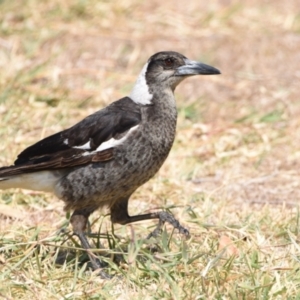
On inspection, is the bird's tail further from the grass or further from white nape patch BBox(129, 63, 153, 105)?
white nape patch BBox(129, 63, 153, 105)

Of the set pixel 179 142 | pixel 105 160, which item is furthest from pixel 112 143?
pixel 179 142

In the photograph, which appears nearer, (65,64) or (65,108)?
(65,108)

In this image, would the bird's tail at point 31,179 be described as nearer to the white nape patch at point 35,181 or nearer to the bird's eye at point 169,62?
the white nape patch at point 35,181

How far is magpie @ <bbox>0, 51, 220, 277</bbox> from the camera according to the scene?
13.6 ft

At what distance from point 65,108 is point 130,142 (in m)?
2.53

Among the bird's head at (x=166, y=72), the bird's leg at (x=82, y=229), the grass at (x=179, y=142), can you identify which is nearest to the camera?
the grass at (x=179, y=142)

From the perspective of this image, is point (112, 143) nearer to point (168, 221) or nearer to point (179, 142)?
point (168, 221)

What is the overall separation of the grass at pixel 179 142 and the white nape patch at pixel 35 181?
0.21 meters

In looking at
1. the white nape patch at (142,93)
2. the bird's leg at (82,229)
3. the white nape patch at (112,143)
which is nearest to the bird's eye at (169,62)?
the white nape patch at (142,93)

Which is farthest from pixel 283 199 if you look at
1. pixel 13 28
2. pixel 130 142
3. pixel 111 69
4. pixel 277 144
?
pixel 13 28

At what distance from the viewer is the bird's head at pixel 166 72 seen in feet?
14.9

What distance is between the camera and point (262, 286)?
3.55 m

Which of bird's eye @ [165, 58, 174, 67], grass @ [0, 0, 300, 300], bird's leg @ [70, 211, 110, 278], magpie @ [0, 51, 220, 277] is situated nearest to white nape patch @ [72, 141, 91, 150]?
magpie @ [0, 51, 220, 277]

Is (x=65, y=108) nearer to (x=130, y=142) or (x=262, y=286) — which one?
(x=130, y=142)
